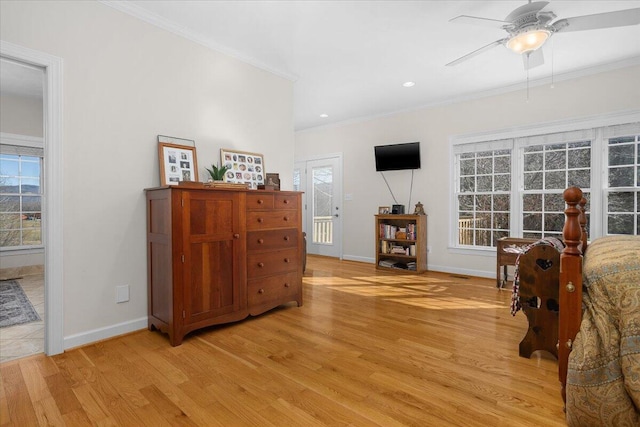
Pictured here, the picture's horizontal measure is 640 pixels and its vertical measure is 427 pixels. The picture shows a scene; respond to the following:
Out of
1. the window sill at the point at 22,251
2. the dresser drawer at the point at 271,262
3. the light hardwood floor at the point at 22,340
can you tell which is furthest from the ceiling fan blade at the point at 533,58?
the window sill at the point at 22,251

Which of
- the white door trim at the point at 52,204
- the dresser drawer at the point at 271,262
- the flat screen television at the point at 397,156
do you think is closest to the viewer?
the white door trim at the point at 52,204

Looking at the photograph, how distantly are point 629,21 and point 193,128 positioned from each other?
3.35 m

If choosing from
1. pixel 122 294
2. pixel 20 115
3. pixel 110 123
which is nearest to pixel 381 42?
pixel 110 123

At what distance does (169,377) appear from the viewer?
1955 mm

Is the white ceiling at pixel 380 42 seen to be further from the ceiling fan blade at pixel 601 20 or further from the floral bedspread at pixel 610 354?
the floral bedspread at pixel 610 354

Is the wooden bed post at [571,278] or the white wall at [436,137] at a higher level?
the white wall at [436,137]

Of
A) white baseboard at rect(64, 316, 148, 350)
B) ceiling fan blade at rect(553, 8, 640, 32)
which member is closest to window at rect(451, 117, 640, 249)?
ceiling fan blade at rect(553, 8, 640, 32)

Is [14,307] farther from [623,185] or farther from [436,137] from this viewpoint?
[623,185]

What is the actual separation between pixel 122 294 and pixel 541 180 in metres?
4.87

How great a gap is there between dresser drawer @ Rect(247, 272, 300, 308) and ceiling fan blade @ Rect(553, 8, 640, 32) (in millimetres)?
2898

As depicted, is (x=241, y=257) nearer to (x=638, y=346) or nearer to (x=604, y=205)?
(x=638, y=346)

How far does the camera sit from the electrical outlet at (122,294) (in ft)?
8.50

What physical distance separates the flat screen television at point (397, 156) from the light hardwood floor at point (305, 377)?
9.09 ft

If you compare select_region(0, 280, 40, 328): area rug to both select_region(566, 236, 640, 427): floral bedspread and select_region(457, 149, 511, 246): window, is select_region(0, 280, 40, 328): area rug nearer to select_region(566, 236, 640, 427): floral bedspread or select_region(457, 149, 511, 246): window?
select_region(566, 236, 640, 427): floral bedspread
